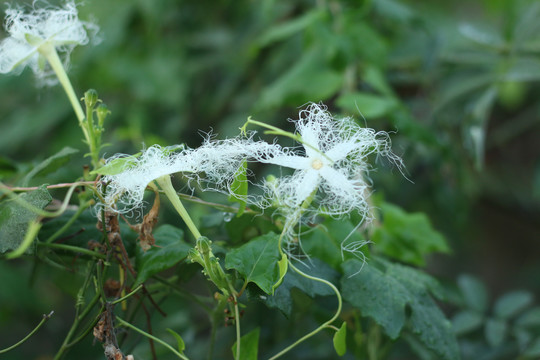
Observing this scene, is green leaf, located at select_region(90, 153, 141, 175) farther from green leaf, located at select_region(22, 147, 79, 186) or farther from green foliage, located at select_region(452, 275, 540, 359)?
green foliage, located at select_region(452, 275, 540, 359)

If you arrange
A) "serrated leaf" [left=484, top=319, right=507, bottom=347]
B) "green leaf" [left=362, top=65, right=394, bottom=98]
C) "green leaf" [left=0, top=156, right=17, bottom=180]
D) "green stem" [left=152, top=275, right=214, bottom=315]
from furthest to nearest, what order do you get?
"green leaf" [left=362, top=65, right=394, bottom=98], "serrated leaf" [left=484, top=319, right=507, bottom=347], "green leaf" [left=0, top=156, right=17, bottom=180], "green stem" [left=152, top=275, right=214, bottom=315]

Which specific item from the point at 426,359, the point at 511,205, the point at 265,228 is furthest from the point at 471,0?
the point at 265,228

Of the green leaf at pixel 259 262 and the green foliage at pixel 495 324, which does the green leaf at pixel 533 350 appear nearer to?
the green foliage at pixel 495 324

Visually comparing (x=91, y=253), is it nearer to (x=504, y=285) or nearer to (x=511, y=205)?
(x=511, y=205)

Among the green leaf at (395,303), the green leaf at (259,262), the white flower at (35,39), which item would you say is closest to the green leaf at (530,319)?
the green leaf at (395,303)

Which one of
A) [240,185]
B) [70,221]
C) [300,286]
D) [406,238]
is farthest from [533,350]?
[70,221]

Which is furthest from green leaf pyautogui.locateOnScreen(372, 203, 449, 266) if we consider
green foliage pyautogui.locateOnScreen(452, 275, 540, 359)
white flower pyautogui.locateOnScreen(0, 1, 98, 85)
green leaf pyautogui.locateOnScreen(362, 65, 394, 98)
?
white flower pyautogui.locateOnScreen(0, 1, 98, 85)

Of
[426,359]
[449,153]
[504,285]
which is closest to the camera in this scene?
[426,359]

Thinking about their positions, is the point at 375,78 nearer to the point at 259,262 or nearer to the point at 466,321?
the point at 466,321
